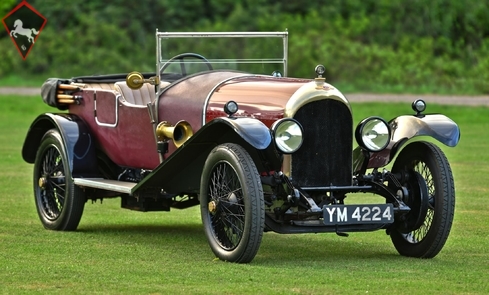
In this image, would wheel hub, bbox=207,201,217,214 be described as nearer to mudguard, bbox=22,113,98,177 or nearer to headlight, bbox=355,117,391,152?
headlight, bbox=355,117,391,152

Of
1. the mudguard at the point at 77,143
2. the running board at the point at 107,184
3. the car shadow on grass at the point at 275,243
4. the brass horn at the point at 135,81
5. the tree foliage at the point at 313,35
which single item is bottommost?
the tree foliage at the point at 313,35

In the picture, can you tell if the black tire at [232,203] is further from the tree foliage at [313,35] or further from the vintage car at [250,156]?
the tree foliage at [313,35]

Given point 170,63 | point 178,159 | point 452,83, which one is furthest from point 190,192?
point 452,83

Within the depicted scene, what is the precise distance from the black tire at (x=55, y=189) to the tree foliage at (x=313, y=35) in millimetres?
19358

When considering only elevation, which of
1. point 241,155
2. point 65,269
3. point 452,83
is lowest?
point 452,83

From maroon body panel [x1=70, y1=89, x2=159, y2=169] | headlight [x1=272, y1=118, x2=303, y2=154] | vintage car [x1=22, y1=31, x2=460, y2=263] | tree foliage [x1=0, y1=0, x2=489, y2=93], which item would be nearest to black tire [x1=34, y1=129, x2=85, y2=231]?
vintage car [x1=22, y1=31, x2=460, y2=263]

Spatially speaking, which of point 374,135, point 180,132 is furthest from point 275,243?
point 374,135

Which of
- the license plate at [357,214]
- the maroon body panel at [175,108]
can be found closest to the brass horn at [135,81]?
the maroon body panel at [175,108]

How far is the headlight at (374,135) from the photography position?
25.0 feet

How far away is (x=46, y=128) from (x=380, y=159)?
350 centimetres

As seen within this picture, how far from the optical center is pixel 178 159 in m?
7.90

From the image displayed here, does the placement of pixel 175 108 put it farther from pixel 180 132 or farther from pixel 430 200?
pixel 430 200

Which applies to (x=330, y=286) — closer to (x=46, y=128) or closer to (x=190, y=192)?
(x=190, y=192)

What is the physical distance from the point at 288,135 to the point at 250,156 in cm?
38
